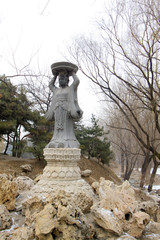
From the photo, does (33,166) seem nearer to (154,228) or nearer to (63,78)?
(63,78)

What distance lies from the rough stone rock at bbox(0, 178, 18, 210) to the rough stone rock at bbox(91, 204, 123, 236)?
6.11 feet

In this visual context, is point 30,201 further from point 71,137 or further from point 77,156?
point 71,137

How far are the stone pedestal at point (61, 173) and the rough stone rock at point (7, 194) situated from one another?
541mm

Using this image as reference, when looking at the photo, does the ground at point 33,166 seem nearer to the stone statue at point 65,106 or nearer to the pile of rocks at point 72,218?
the stone statue at point 65,106

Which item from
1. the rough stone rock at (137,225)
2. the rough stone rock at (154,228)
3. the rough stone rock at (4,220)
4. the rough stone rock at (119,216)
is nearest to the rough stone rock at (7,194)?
the rough stone rock at (4,220)

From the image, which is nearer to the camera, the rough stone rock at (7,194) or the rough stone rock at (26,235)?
the rough stone rock at (26,235)

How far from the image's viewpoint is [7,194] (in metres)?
4.17

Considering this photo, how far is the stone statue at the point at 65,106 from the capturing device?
5.18 m

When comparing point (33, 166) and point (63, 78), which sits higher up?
point (63, 78)

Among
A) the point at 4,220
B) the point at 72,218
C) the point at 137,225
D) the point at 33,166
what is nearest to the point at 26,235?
the point at 72,218

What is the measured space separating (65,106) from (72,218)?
Answer: 324 cm

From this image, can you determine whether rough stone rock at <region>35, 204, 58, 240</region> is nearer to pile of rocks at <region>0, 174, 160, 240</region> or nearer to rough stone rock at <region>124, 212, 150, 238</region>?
pile of rocks at <region>0, 174, 160, 240</region>

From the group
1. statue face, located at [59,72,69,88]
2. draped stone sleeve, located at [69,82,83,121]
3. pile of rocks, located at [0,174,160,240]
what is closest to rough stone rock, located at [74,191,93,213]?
pile of rocks, located at [0,174,160,240]

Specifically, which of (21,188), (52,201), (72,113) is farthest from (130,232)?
(21,188)
